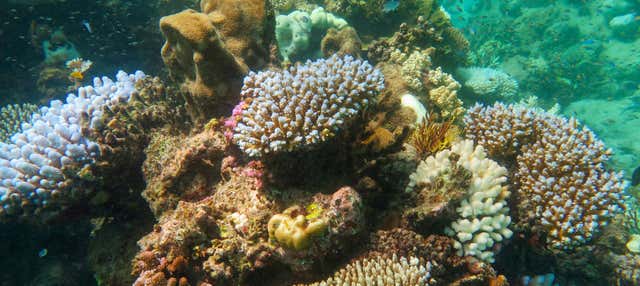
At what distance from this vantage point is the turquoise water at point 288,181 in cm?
339

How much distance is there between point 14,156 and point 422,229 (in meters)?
5.69

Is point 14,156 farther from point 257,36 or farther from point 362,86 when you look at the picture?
Result: point 362,86

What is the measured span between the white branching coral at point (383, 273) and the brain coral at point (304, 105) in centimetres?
130

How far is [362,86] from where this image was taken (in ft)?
12.2

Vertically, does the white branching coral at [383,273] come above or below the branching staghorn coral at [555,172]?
below

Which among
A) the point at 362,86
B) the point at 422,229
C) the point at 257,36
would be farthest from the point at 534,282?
the point at 257,36

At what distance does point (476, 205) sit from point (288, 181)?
2.19m

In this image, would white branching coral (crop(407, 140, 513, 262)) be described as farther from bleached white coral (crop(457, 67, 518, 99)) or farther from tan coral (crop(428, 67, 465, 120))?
bleached white coral (crop(457, 67, 518, 99))

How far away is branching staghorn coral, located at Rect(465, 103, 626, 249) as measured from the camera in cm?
443

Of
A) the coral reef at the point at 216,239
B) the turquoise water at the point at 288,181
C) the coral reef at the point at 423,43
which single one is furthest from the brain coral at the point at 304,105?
the coral reef at the point at 423,43

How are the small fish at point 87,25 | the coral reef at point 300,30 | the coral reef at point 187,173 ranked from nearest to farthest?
the coral reef at point 187,173
the coral reef at point 300,30
the small fish at point 87,25

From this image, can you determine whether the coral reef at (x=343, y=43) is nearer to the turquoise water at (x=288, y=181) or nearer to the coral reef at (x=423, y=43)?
the turquoise water at (x=288, y=181)

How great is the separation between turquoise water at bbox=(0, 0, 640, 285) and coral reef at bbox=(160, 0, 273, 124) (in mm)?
26

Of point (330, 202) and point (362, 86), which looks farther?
point (362, 86)
